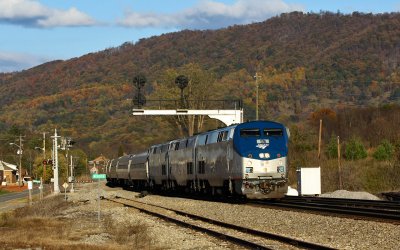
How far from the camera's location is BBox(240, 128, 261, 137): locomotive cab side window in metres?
30.7

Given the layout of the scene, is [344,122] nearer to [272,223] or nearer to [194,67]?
[194,67]

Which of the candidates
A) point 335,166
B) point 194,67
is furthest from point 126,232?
point 194,67

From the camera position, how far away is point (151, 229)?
68.5ft

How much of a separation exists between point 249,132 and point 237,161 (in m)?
1.51

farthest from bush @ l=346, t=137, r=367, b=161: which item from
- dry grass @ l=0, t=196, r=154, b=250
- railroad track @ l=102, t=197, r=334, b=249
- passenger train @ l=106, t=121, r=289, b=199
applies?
railroad track @ l=102, t=197, r=334, b=249

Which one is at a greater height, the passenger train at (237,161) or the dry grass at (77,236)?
the passenger train at (237,161)

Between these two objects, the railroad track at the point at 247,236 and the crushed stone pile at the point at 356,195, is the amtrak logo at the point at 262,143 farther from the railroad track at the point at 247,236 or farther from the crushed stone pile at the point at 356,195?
the crushed stone pile at the point at 356,195

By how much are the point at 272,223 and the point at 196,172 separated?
16785 mm

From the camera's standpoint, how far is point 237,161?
30.4 metres

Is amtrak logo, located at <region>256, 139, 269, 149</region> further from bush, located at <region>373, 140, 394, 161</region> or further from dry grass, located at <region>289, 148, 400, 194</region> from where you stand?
bush, located at <region>373, 140, 394, 161</region>

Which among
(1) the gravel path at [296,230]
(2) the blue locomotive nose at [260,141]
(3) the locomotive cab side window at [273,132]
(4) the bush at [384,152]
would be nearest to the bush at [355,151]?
(4) the bush at [384,152]

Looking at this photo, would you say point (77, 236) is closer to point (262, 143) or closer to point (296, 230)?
point (296, 230)

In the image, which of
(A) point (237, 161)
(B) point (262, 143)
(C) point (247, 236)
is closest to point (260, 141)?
(B) point (262, 143)

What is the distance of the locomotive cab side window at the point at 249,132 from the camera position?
3073 cm
